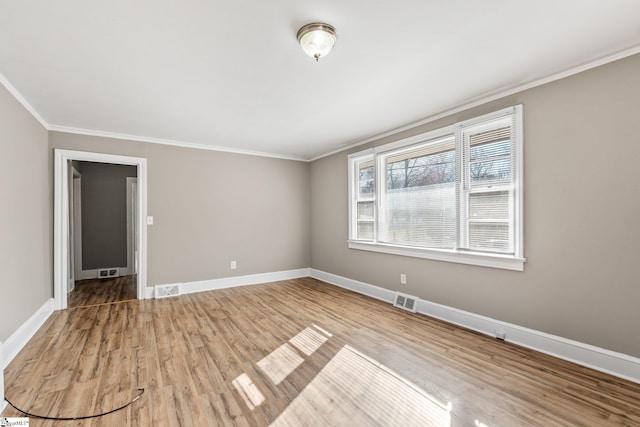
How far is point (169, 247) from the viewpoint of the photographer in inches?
187

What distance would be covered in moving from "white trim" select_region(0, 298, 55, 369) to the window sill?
4044 mm

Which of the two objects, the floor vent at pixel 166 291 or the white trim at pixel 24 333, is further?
the floor vent at pixel 166 291

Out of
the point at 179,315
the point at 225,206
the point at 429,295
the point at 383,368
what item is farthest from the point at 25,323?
the point at 429,295

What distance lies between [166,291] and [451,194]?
14.5ft

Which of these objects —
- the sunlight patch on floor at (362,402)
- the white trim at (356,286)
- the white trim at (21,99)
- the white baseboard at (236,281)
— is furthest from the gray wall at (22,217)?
the white trim at (356,286)

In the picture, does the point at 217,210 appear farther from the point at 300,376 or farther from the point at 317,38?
the point at 317,38

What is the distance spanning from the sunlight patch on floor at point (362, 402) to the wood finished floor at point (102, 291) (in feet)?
12.5

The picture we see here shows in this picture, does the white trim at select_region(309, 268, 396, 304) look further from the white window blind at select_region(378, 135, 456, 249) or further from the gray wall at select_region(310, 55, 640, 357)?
the gray wall at select_region(310, 55, 640, 357)

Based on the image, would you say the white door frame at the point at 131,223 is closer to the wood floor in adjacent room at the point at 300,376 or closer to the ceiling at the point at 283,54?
the ceiling at the point at 283,54

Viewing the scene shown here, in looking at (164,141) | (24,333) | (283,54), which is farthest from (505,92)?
A: (24,333)

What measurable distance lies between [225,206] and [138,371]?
3196 mm

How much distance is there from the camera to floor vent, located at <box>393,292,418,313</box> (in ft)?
12.6

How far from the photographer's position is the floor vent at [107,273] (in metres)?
6.18

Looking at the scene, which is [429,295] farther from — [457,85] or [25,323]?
[25,323]
